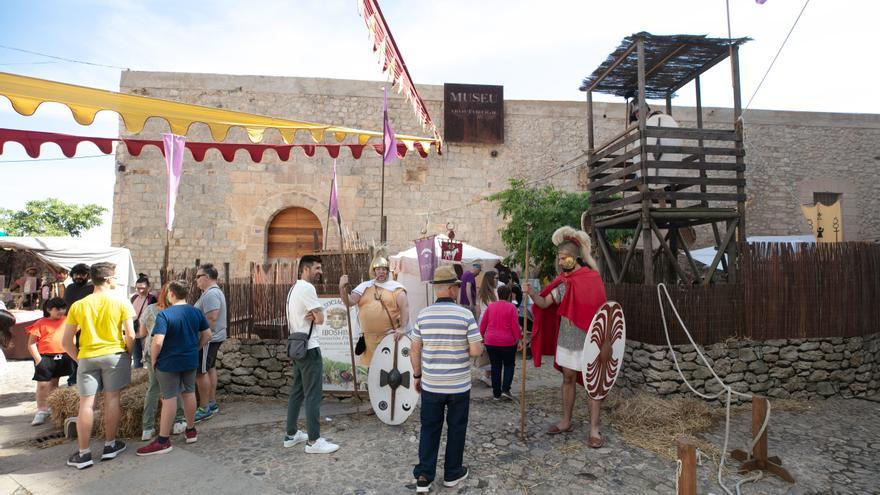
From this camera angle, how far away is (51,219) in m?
38.6

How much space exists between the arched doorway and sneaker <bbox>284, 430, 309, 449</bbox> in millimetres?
8856

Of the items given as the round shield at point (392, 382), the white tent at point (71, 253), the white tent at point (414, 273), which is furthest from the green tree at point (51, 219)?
the round shield at point (392, 382)

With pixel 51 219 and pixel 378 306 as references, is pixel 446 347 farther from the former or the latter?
pixel 51 219

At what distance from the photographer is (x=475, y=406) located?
550 cm

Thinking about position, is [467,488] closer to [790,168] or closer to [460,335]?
[460,335]

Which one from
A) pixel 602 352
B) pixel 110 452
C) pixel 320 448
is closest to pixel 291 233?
pixel 110 452

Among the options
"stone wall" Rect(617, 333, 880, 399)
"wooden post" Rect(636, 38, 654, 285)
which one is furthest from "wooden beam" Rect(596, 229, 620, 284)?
"stone wall" Rect(617, 333, 880, 399)

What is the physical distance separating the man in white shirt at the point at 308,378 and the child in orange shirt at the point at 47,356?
3.08 metres

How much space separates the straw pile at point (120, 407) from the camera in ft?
14.8

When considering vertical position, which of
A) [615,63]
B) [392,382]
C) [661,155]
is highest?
[615,63]

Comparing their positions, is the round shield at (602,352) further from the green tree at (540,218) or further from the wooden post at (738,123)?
the green tree at (540,218)

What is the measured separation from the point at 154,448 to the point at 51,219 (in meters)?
45.8

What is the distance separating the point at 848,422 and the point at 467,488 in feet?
14.5

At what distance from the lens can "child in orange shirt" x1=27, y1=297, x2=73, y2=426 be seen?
513cm
